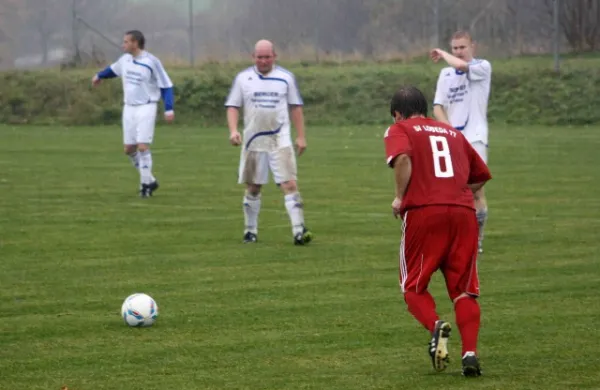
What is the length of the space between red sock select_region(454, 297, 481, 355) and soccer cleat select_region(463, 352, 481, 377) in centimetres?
4

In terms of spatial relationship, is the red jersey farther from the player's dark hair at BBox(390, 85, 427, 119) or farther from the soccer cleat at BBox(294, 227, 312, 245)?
the soccer cleat at BBox(294, 227, 312, 245)

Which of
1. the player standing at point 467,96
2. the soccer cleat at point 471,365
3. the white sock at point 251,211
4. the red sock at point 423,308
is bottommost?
the white sock at point 251,211

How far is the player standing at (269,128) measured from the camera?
13.7 metres

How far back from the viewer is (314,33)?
43219 mm

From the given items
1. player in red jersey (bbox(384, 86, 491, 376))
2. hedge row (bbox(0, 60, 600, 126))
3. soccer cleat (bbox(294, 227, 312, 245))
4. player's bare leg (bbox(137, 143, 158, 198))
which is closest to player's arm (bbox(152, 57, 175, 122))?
player's bare leg (bbox(137, 143, 158, 198))

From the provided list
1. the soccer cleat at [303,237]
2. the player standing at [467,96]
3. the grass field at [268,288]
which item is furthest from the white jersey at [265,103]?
the player standing at [467,96]

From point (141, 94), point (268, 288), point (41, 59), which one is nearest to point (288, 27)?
point (41, 59)

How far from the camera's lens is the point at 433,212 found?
300 inches

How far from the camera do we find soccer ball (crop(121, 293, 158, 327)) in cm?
917

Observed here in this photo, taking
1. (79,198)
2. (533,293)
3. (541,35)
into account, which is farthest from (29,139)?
(533,293)

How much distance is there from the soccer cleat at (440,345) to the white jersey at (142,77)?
1208 centimetres

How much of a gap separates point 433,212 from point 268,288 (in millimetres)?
3492

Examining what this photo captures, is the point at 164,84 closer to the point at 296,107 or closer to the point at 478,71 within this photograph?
the point at 296,107

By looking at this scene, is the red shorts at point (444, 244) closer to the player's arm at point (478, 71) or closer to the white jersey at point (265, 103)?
the player's arm at point (478, 71)
